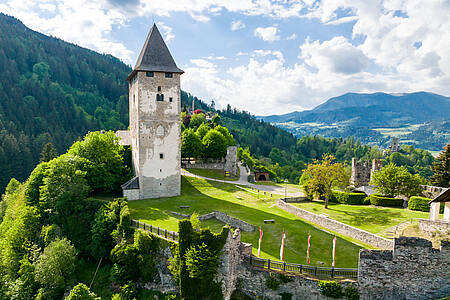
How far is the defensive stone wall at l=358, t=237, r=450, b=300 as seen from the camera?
838 inches

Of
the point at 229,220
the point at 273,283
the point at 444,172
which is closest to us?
the point at 273,283

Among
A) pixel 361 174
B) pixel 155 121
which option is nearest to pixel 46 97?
pixel 155 121

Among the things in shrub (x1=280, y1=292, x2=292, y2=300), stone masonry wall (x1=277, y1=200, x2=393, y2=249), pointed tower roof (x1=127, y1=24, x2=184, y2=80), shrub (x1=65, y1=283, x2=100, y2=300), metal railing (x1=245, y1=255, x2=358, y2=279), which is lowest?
shrub (x1=65, y1=283, x2=100, y2=300)

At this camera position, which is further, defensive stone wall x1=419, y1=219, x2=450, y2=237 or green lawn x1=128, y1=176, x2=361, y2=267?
green lawn x1=128, y1=176, x2=361, y2=267

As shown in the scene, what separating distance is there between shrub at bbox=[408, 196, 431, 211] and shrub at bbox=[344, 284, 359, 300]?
20.9 meters

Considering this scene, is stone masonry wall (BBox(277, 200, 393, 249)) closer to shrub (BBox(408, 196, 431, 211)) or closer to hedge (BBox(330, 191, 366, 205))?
hedge (BBox(330, 191, 366, 205))

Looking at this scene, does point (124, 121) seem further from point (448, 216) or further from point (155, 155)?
point (448, 216)

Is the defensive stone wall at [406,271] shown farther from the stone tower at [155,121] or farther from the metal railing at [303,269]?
the stone tower at [155,121]

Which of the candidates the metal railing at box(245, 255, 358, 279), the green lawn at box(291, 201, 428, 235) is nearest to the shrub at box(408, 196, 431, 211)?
the green lawn at box(291, 201, 428, 235)

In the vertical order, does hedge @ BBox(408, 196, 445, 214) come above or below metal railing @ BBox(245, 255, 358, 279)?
above

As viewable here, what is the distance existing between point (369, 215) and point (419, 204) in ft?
21.4

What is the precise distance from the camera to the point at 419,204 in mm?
36969

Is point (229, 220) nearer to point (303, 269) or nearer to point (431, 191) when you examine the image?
point (303, 269)

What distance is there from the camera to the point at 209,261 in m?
22.7
